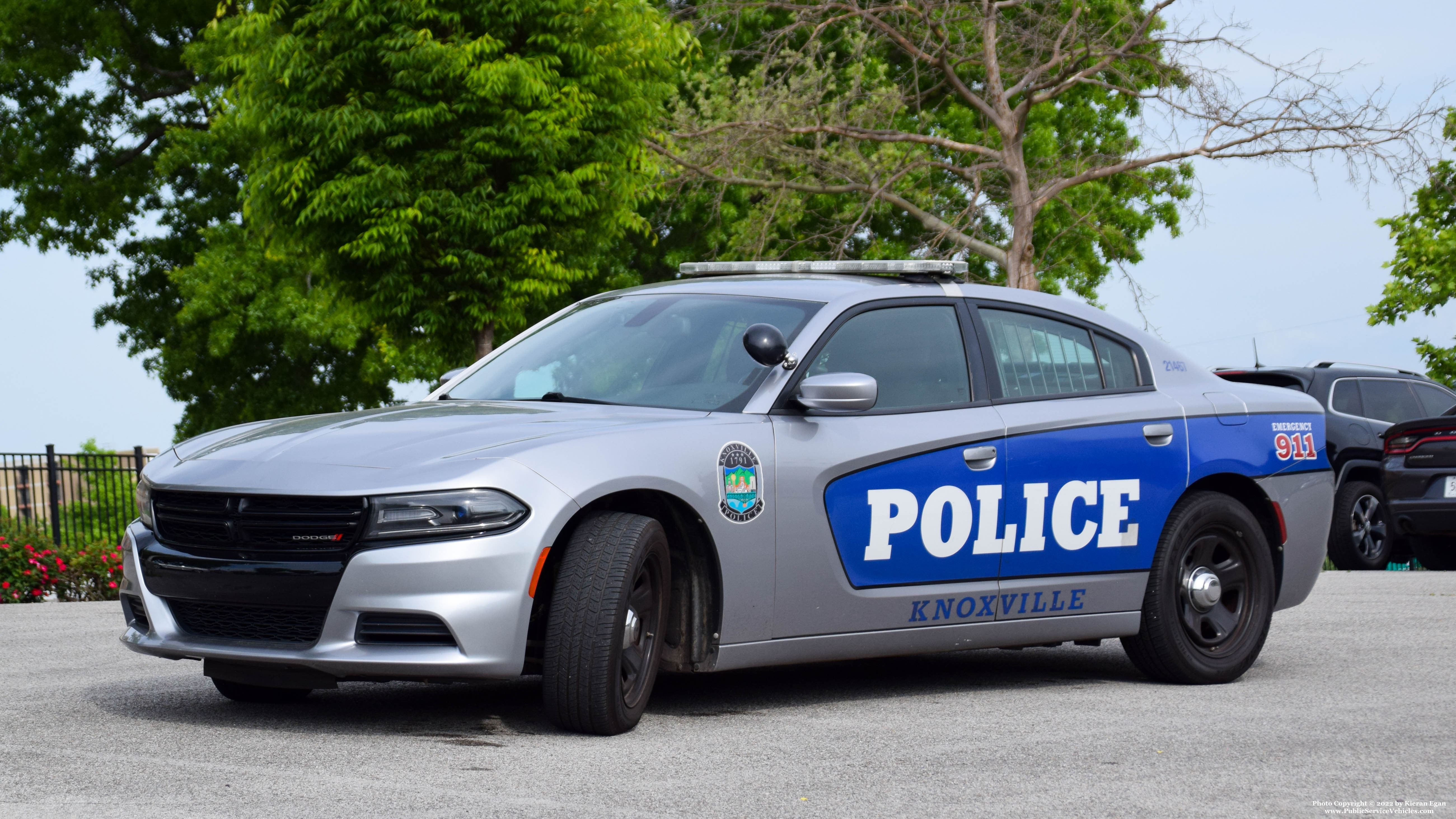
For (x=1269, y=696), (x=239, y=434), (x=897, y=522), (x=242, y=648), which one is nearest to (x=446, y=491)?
(x=242, y=648)

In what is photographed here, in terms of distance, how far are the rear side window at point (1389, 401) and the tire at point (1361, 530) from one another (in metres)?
0.79

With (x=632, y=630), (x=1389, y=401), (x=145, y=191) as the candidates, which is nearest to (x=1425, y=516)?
(x=1389, y=401)

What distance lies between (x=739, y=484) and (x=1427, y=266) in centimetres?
2720

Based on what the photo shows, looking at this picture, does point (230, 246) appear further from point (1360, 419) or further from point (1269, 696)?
point (1269, 696)

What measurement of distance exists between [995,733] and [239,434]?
112 inches

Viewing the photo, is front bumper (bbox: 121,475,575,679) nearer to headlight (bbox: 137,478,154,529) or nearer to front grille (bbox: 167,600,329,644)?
front grille (bbox: 167,600,329,644)

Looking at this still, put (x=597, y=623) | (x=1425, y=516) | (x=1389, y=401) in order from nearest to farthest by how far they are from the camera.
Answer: (x=597, y=623) → (x=1425, y=516) → (x=1389, y=401)

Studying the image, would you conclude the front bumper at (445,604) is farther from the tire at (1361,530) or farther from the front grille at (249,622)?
the tire at (1361,530)

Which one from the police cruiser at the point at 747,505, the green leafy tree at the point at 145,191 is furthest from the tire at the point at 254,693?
the green leafy tree at the point at 145,191

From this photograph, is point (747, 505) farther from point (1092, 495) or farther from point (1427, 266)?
point (1427, 266)

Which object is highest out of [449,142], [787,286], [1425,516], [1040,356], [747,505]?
[449,142]

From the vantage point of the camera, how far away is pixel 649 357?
6250mm

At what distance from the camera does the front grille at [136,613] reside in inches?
216

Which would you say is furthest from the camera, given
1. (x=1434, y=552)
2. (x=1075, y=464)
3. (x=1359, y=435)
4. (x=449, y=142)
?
(x=449, y=142)
